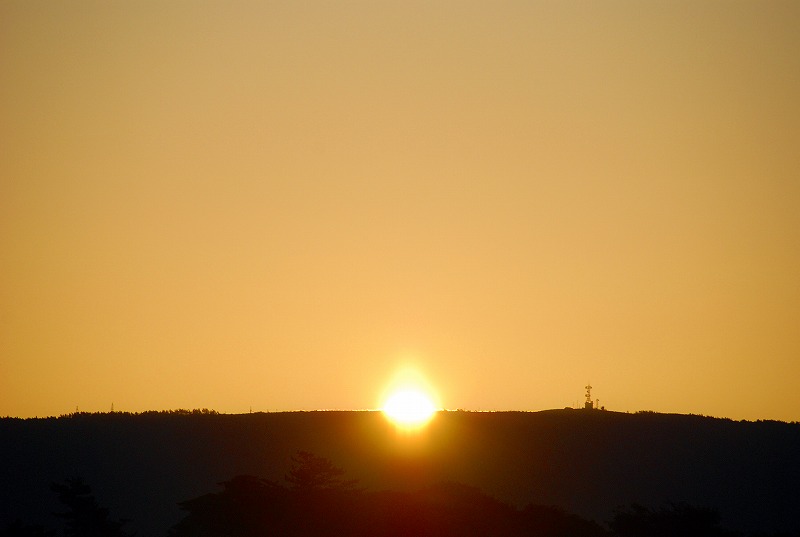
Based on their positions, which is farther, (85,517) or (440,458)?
(440,458)

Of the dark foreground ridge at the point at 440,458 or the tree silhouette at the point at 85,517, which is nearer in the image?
the tree silhouette at the point at 85,517

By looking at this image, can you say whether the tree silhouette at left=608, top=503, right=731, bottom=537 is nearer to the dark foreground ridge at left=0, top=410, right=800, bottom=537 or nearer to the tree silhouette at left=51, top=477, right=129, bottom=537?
the tree silhouette at left=51, top=477, right=129, bottom=537

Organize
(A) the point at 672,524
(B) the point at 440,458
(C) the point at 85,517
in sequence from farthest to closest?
1. (B) the point at 440,458
2. (C) the point at 85,517
3. (A) the point at 672,524

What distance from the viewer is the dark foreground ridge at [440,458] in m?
56.2

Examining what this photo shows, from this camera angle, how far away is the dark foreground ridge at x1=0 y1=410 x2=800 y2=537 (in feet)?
184

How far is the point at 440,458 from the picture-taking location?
59.7 m

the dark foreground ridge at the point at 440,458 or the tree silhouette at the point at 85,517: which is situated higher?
the dark foreground ridge at the point at 440,458

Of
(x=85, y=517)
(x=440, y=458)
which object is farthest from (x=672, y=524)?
(x=440, y=458)

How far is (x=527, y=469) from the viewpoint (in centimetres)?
5928

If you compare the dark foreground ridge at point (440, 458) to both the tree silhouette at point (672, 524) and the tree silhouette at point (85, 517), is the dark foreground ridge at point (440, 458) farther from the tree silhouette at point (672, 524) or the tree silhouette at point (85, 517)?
the tree silhouette at point (672, 524)

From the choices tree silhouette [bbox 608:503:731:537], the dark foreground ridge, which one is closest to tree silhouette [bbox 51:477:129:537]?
tree silhouette [bbox 608:503:731:537]

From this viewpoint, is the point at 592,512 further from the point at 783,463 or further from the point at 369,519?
the point at 369,519

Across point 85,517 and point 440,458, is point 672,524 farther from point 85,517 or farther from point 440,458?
point 440,458

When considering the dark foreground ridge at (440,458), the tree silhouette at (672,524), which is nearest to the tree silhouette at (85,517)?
the tree silhouette at (672,524)
